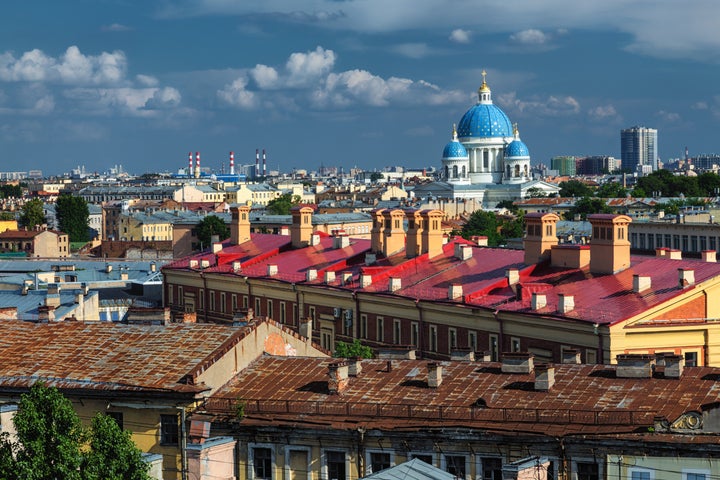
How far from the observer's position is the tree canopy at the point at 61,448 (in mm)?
19328

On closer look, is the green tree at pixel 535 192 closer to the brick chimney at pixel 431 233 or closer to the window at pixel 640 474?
the brick chimney at pixel 431 233

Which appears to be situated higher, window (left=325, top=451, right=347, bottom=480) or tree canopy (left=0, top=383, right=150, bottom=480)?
tree canopy (left=0, top=383, right=150, bottom=480)

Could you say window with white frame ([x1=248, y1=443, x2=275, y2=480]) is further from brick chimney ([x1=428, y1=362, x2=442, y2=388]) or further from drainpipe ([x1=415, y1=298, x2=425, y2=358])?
drainpipe ([x1=415, y1=298, x2=425, y2=358])

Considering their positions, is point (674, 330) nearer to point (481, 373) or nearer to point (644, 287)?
point (644, 287)

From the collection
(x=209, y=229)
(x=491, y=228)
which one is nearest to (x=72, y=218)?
(x=209, y=229)

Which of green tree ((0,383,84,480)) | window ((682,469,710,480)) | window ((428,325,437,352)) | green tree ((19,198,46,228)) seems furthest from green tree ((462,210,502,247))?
green tree ((0,383,84,480))

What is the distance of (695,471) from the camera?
69.5 ft

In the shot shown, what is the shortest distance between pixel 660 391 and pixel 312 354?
358 inches

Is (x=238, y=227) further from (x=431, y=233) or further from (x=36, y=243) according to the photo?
(x=36, y=243)

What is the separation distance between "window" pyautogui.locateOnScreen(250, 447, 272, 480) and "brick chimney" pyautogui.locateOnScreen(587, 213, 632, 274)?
1905cm

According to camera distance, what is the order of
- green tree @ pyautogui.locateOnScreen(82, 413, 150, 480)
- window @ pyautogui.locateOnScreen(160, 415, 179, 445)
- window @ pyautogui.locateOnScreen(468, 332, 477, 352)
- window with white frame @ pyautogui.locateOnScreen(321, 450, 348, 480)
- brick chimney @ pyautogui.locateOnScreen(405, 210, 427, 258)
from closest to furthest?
green tree @ pyautogui.locateOnScreen(82, 413, 150, 480)
window with white frame @ pyautogui.locateOnScreen(321, 450, 348, 480)
window @ pyautogui.locateOnScreen(160, 415, 179, 445)
window @ pyautogui.locateOnScreen(468, 332, 477, 352)
brick chimney @ pyautogui.locateOnScreen(405, 210, 427, 258)

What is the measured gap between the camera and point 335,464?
23688mm

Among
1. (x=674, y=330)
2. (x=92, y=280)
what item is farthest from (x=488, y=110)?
(x=674, y=330)

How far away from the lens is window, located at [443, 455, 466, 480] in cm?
2284
